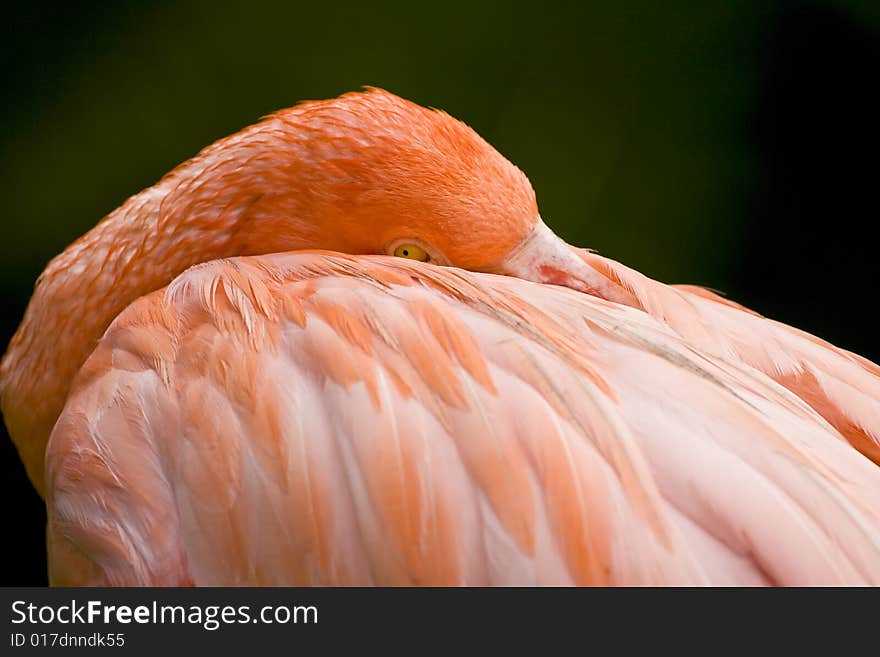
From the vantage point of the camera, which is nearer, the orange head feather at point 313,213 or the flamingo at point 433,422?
the flamingo at point 433,422

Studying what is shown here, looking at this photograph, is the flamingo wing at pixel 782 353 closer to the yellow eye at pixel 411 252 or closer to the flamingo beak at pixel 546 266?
the flamingo beak at pixel 546 266

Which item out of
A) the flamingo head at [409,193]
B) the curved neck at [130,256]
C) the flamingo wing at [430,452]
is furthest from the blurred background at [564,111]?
the flamingo wing at [430,452]

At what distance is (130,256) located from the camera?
0.96m

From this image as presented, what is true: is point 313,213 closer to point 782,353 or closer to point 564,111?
point 782,353

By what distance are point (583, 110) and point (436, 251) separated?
2.87ft

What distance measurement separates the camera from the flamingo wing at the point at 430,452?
636mm

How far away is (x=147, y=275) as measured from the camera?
949 mm

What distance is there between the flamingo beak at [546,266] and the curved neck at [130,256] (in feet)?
0.70

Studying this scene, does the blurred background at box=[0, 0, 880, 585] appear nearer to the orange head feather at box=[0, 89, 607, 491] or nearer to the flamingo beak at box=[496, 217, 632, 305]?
the orange head feather at box=[0, 89, 607, 491]

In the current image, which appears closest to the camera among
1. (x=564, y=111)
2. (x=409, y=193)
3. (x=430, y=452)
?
(x=430, y=452)

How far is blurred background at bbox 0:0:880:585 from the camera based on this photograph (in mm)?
1529

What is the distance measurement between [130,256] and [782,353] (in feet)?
2.21

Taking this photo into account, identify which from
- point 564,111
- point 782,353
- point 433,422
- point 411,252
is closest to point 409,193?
point 411,252
